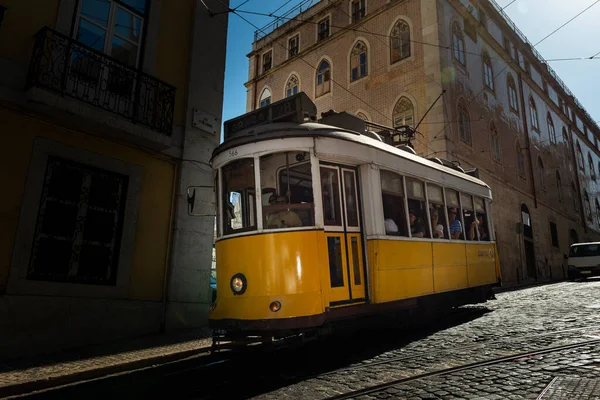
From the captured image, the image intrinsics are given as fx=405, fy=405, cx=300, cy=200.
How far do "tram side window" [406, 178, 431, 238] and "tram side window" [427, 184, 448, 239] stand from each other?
0.82 ft

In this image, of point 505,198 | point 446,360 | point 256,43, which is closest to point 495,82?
point 505,198

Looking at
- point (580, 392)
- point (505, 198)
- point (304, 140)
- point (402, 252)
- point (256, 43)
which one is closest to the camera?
point (580, 392)

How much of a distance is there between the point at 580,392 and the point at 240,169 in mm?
4369

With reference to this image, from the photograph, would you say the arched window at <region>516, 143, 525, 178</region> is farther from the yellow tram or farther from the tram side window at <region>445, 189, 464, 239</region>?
the yellow tram

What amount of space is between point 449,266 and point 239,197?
13.9 feet

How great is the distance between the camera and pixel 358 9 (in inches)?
809

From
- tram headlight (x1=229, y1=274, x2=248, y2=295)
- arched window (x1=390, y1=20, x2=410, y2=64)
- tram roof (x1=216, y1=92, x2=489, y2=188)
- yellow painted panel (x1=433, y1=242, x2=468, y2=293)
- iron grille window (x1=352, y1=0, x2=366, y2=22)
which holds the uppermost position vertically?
iron grille window (x1=352, y1=0, x2=366, y2=22)

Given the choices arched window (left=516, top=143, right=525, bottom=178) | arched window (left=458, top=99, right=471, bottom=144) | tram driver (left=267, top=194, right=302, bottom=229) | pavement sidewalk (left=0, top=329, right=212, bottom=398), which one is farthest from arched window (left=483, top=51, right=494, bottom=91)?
pavement sidewalk (left=0, top=329, right=212, bottom=398)

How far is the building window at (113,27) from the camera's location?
7535mm

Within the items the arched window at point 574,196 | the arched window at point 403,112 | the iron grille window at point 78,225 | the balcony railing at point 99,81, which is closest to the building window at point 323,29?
the arched window at point 403,112

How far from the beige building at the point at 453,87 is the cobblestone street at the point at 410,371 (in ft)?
36.3

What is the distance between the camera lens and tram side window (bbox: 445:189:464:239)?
7.67 m

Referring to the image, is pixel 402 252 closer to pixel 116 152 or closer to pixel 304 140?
pixel 304 140

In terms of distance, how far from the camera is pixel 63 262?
21.8 ft
